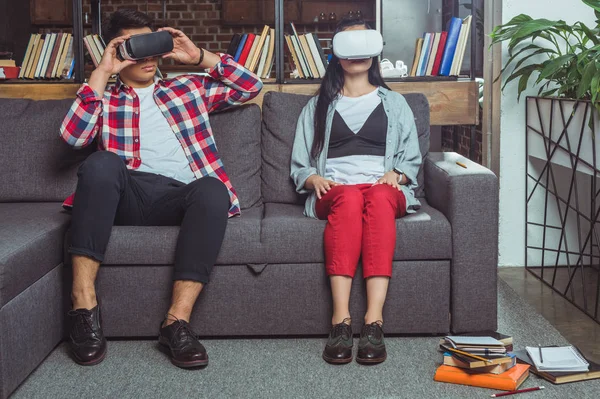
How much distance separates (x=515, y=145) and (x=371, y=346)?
1.48 meters

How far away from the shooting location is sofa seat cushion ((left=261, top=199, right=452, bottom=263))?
7.64 ft

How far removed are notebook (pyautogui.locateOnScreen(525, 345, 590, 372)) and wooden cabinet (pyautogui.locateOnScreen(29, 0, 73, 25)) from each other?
5539 millimetres

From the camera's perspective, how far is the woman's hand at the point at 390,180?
247cm

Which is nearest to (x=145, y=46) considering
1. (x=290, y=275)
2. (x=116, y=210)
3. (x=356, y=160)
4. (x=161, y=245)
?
(x=116, y=210)

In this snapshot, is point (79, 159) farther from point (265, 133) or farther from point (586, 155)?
point (586, 155)

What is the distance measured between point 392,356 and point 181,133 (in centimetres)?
105

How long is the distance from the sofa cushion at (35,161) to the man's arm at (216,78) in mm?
503

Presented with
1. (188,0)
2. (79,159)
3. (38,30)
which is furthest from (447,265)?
(38,30)

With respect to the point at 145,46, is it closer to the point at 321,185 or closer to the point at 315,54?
the point at 321,185

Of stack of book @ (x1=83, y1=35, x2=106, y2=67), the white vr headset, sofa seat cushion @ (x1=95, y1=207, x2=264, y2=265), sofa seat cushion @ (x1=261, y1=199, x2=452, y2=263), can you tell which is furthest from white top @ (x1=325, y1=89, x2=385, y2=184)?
stack of book @ (x1=83, y1=35, x2=106, y2=67)

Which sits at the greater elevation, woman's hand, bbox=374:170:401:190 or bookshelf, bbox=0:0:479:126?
bookshelf, bbox=0:0:479:126

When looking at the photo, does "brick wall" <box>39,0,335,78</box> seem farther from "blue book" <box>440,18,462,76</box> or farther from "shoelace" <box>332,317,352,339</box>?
"shoelace" <box>332,317,352,339</box>

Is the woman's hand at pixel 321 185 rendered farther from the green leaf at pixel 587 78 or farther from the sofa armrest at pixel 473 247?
the green leaf at pixel 587 78

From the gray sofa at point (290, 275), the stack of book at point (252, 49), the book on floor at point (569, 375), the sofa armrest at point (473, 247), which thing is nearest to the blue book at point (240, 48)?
the stack of book at point (252, 49)
